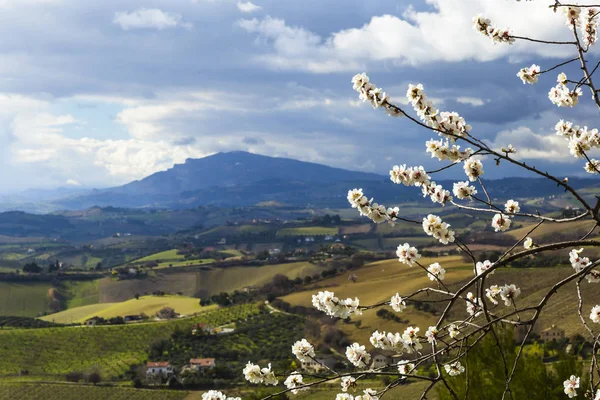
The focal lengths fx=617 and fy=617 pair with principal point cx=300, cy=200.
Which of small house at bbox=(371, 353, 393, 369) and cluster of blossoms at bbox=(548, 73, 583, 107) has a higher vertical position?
cluster of blossoms at bbox=(548, 73, 583, 107)

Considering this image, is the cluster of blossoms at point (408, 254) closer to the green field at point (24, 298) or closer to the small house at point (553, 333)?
the small house at point (553, 333)

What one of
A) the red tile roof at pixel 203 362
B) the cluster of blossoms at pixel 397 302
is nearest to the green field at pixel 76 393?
the red tile roof at pixel 203 362

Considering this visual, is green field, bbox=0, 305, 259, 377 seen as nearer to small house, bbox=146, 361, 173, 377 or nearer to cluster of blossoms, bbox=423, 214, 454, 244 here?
small house, bbox=146, 361, 173, 377

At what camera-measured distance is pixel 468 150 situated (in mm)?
5250

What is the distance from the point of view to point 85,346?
67.1m

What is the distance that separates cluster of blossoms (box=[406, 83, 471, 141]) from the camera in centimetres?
514

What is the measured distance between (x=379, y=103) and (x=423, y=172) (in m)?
0.75

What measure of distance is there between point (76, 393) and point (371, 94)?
5059cm

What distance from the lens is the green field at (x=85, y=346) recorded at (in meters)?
58.8

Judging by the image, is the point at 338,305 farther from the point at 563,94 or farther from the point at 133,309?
the point at 133,309

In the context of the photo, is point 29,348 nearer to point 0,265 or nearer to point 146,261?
point 146,261

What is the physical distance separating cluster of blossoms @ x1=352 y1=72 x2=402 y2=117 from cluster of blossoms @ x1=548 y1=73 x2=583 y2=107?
5.29 ft

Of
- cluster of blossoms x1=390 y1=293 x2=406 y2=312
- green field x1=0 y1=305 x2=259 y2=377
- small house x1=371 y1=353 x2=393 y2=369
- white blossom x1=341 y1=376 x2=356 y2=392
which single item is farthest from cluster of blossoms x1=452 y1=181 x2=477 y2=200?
green field x1=0 y1=305 x2=259 y2=377

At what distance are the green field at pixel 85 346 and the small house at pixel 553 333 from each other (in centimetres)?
3614
